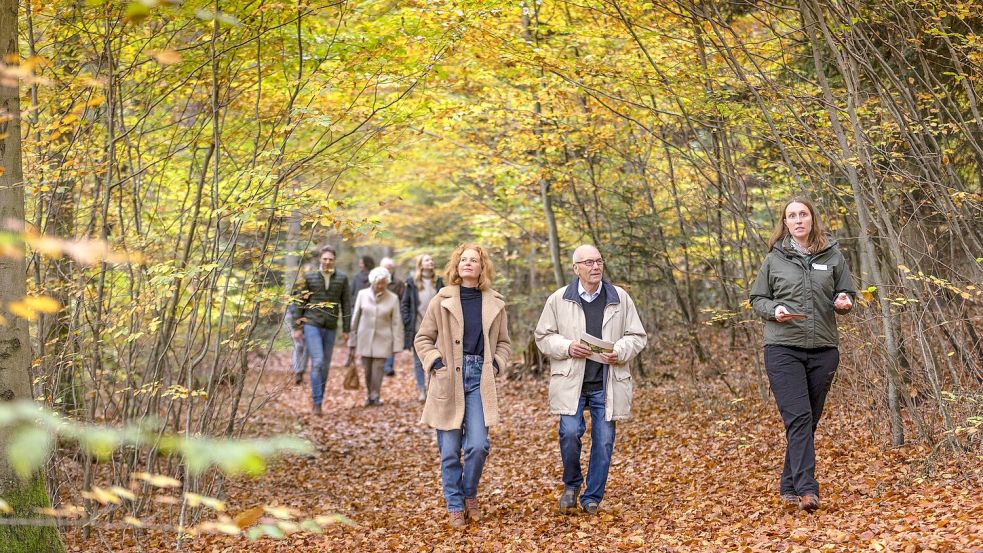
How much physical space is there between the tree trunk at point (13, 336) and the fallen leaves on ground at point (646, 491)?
143 centimetres

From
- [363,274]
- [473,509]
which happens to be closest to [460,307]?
[473,509]

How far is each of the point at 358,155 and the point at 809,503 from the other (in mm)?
4416

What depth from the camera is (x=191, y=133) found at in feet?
23.5

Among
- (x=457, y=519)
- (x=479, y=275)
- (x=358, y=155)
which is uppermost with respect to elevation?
(x=358, y=155)

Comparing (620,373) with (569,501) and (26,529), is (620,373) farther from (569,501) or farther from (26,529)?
(26,529)

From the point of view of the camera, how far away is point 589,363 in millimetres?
5805

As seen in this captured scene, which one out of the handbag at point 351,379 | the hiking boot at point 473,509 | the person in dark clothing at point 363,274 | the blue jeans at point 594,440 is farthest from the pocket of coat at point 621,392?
the person in dark clothing at point 363,274

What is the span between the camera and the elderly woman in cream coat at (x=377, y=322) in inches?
435

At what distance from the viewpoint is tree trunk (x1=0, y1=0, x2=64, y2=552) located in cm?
419

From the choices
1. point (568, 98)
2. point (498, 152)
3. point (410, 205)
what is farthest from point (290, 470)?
point (410, 205)

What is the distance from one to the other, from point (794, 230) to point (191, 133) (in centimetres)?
514

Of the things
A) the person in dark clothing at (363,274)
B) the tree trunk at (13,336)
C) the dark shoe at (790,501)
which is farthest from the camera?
the person in dark clothing at (363,274)

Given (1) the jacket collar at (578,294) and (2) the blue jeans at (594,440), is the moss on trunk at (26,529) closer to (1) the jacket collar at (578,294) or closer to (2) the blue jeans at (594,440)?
(2) the blue jeans at (594,440)

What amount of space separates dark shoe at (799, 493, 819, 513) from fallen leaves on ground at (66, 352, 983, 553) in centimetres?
6
